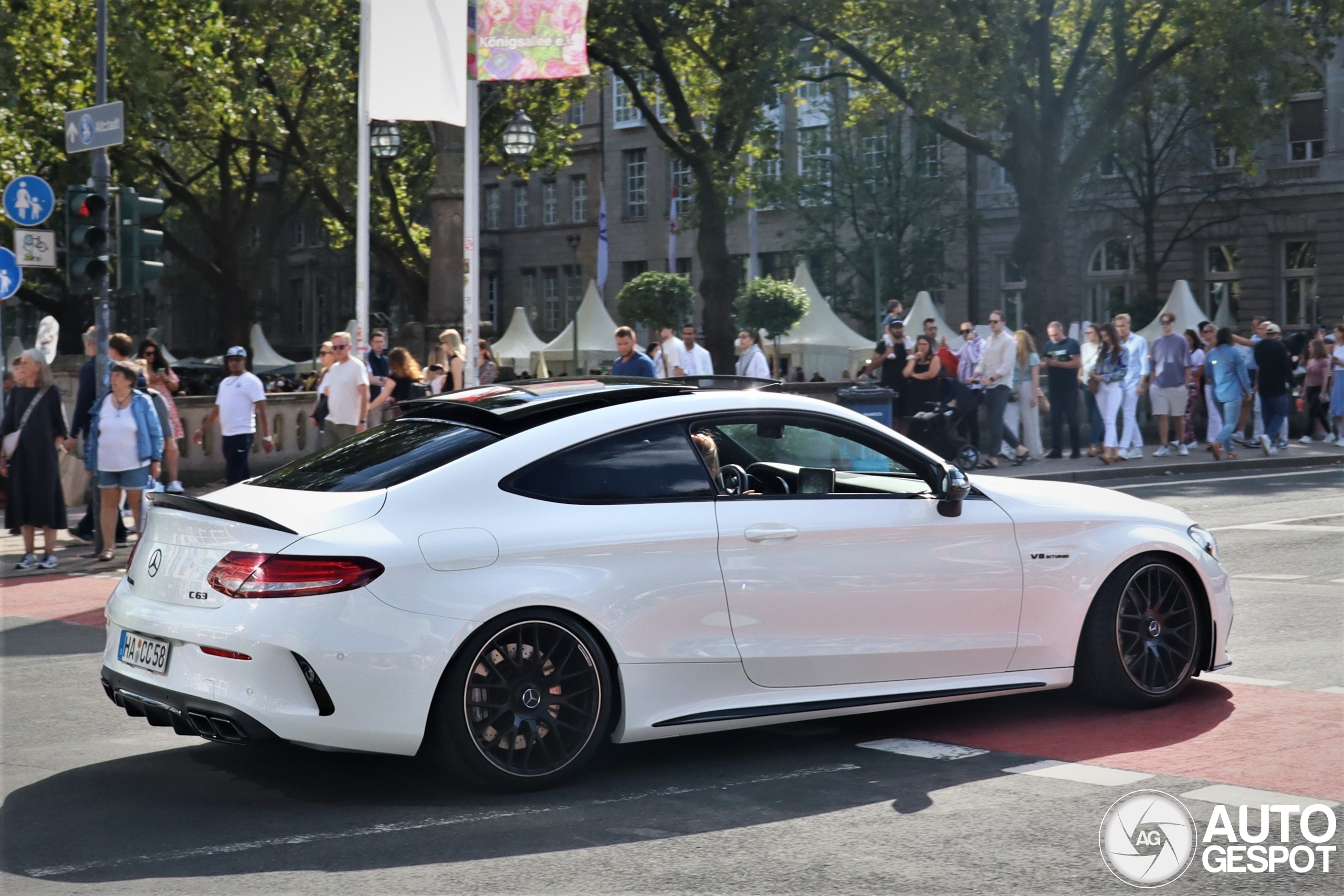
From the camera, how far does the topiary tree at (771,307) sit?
37.5 meters

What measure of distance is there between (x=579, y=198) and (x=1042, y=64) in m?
40.3

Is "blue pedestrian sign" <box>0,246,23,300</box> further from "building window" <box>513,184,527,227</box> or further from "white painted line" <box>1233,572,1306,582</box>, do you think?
"building window" <box>513,184,527,227</box>

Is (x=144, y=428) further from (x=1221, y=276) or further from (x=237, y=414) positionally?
(x=1221, y=276)

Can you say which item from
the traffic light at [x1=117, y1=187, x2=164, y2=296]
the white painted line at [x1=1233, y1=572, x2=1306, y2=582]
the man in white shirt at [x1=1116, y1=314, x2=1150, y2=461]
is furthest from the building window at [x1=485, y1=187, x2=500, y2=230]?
the white painted line at [x1=1233, y1=572, x2=1306, y2=582]

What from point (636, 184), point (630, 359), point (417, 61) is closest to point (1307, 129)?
point (636, 184)

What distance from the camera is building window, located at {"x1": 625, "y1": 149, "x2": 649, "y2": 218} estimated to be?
215 ft

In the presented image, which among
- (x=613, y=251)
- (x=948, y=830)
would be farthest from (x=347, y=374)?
(x=613, y=251)

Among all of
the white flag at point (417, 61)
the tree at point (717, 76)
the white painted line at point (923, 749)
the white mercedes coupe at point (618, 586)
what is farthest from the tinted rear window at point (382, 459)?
the tree at point (717, 76)

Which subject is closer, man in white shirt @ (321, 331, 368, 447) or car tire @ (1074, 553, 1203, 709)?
car tire @ (1074, 553, 1203, 709)

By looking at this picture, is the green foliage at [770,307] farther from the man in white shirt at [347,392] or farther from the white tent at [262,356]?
the man in white shirt at [347,392]

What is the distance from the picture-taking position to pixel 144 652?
5.79 meters

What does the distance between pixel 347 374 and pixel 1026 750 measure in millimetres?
10750

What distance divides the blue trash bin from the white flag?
6001 millimetres

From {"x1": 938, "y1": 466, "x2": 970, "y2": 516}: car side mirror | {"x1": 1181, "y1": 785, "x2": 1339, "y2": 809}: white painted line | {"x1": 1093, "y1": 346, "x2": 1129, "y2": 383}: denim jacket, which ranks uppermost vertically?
{"x1": 1093, "y1": 346, "x2": 1129, "y2": 383}: denim jacket
